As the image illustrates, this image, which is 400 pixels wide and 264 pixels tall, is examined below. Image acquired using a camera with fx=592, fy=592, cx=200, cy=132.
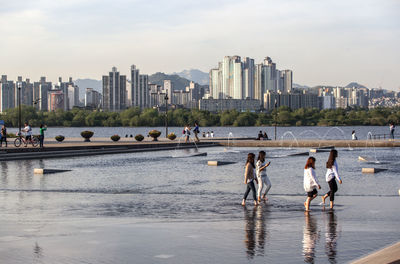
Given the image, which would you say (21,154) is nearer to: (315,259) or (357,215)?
(357,215)

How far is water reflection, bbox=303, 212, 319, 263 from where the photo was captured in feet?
31.9

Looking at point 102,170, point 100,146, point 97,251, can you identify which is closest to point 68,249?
point 97,251

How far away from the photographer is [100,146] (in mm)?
45812

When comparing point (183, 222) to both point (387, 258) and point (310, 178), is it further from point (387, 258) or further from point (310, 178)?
point (387, 258)

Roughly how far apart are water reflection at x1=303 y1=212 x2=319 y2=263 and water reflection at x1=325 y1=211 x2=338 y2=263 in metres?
0.22

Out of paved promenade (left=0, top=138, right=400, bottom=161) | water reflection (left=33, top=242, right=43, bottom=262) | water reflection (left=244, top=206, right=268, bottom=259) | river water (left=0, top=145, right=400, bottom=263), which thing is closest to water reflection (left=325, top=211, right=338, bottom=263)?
river water (left=0, top=145, right=400, bottom=263)

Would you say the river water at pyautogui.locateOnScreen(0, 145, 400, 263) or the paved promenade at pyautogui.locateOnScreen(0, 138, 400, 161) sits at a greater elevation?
the paved promenade at pyautogui.locateOnScreen(0, 138, 400, 161)

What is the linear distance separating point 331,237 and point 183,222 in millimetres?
3397

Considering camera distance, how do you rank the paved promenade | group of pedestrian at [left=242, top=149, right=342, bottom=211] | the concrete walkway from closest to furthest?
the concrete walkway
group of pedestrian at [left=242, top=149, right=342, bottom=211]
the paved promenade

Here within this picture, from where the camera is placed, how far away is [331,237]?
11.4m

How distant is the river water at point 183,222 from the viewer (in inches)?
389

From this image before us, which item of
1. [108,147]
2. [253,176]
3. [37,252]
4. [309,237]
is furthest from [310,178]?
[108,147]

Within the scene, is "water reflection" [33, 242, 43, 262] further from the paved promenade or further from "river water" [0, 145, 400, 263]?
the paved promenade

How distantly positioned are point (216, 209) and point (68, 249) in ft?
19.1
